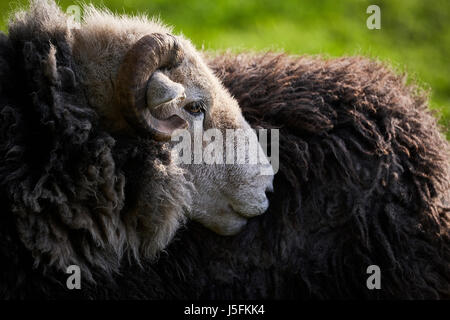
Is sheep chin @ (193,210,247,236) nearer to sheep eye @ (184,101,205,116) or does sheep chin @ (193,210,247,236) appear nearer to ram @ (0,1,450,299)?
ram @ (0,1,450,299)

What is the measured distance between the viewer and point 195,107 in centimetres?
425

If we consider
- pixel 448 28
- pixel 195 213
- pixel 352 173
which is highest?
pixel 448 28

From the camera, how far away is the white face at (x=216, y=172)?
4.23 metres

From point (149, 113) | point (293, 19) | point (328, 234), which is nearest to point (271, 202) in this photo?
point (328, 234)

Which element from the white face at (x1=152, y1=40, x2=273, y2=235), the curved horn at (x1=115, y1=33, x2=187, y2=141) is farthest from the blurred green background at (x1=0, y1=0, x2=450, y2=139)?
the curved horn at (x1=115, y1=33, x2=187, y2=141)

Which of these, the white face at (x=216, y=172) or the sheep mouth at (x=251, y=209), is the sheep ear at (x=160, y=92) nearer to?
the white face at (x=216, y=172)

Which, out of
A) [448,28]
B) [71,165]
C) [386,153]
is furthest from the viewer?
[448,28]

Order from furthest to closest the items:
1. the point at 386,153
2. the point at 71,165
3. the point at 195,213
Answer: the point at 386,153 < the point at 195,213 < the point at 71,165

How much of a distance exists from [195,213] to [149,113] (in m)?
0.80

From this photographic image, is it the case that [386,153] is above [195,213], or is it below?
above

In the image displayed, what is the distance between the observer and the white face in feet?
13.9
